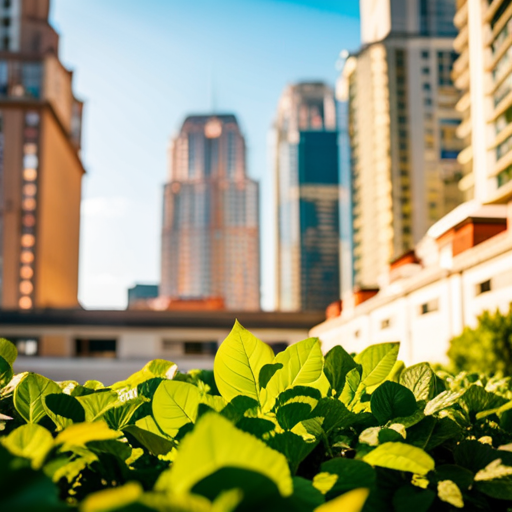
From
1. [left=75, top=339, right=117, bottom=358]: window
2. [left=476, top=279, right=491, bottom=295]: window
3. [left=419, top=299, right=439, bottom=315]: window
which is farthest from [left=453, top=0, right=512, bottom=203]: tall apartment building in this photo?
[left=75, top=339, right=117, bottom=358]: window

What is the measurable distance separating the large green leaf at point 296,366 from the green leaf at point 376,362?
5.6 inches

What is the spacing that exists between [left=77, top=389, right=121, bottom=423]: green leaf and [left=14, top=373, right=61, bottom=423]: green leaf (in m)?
0.06

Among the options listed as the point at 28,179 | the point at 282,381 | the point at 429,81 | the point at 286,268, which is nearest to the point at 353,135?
the point at 429,81

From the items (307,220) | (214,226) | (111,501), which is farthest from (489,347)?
(307,220)

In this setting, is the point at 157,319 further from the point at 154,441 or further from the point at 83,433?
the point at 83,433

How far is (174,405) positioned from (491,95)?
124 feet

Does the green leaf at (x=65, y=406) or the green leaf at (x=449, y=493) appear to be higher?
the green leaf at (x=65, y=406)

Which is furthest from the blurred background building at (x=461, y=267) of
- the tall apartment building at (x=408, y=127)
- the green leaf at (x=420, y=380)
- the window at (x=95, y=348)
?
the tall apartment building at (x=408, y=127)

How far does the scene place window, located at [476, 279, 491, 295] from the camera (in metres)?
13.8

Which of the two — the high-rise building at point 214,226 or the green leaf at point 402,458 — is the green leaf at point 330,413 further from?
the high-rise building at point 214,226

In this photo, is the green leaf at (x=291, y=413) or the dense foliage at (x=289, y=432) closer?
the dense foliage at (x=289, y=432)

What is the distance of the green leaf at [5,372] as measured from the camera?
106cm

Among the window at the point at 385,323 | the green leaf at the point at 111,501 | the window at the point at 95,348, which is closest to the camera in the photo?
the green leaf at the point at 111,501

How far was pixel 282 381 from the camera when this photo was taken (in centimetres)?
87
